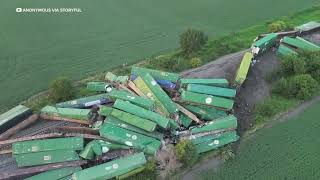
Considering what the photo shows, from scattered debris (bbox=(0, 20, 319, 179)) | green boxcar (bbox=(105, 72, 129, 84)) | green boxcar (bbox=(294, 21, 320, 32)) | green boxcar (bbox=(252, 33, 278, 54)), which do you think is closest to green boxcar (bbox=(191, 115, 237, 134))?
scattered debris (bbox=(0, 20, 319, 179))

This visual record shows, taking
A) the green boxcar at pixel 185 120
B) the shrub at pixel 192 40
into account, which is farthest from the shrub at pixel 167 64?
the green boxcar at pixel 185 120

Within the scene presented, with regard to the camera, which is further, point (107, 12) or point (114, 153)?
point (107, 12)

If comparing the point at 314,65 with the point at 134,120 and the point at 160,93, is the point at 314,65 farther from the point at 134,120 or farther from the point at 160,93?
the point at 134,120

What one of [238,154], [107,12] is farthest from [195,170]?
[107,12]

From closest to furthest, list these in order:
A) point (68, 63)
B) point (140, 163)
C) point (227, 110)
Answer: point (140, 163), point (227, 110), point (68, 63)

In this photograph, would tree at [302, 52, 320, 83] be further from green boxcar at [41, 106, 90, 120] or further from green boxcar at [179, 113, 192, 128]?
green boxcar at [41, 106, 90, 120]

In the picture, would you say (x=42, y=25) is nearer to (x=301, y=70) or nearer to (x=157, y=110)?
(x=157, y=110)

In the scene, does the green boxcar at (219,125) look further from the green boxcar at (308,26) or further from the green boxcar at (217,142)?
the green boxcar at (308,26)
